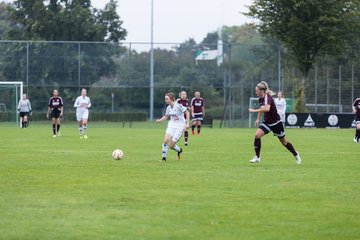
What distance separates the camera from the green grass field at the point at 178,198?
9.84 m

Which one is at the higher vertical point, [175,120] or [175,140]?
[175,120]

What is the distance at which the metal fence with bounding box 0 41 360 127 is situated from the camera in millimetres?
55062

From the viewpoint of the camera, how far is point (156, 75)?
56.4m

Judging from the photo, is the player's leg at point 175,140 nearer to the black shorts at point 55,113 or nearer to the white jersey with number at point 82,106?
the white jersey with number at point 82,106

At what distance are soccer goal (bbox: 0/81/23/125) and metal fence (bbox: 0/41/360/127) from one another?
54cm

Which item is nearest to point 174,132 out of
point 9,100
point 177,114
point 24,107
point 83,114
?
point 177,114

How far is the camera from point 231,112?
5528 cm

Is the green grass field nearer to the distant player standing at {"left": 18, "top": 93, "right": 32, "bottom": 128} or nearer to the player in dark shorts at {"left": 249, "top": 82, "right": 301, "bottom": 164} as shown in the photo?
the player in dark shorts at {"left": 249, "top": 82, "right": 301, "bottom": 164}

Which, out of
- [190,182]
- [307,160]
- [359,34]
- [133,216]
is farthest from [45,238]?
[359,34]

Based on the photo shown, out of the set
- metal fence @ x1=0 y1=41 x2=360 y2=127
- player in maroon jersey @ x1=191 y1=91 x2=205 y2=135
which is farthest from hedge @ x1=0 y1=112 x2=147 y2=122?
player in maroon jersey @ x1=191 y1=91 x2=205 y2=135

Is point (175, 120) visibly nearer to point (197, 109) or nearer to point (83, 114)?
point (83, 114)

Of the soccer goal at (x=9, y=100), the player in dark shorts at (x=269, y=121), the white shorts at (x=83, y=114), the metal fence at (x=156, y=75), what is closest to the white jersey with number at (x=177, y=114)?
the player in dark shorts at (x=269, y=121)

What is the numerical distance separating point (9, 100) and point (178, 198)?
4515 cm

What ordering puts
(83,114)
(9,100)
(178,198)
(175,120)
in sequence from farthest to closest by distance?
(9,100)
(83,114)
(175,120)
(178,198)
